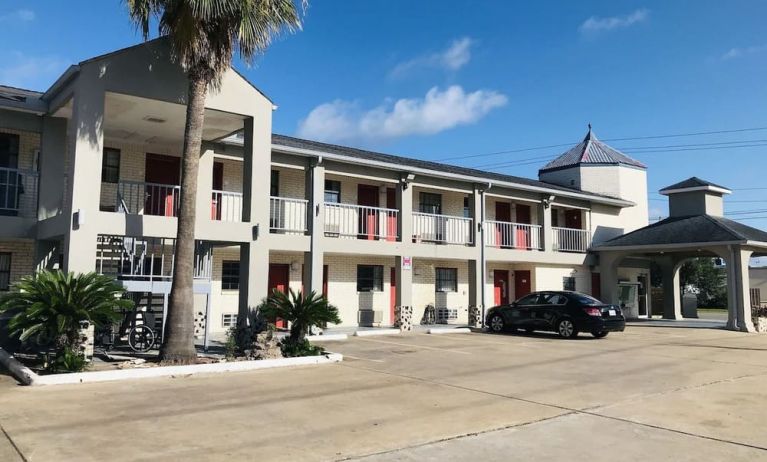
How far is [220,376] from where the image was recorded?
36.9 ft

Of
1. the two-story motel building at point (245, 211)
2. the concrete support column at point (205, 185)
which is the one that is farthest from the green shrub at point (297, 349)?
the concrete support column at point (205, 185)

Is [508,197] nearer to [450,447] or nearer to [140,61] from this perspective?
[140,61]

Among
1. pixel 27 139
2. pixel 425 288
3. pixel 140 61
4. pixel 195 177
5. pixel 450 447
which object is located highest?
pixel 140 61

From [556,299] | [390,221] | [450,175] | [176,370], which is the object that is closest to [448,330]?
[556,299]

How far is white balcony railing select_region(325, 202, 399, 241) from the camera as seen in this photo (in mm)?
20188

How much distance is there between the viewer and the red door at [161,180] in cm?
1725

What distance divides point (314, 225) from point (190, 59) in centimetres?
720

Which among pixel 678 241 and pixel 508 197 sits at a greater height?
pixel 508 197

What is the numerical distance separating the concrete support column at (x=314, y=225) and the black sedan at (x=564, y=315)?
22.5ft

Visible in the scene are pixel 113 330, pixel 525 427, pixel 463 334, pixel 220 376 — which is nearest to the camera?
pixel 525 427

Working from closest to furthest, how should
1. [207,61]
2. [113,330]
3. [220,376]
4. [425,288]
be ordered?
[220,376] → [207,61] → [113,330] → [425,288]

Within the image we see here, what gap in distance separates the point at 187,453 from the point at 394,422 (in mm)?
2609

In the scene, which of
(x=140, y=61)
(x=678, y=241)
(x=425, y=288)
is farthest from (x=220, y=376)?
(x=678, y=241)

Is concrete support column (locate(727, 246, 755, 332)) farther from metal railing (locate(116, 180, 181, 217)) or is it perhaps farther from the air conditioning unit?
metal railing (locate(116, 180, 181, 217))
